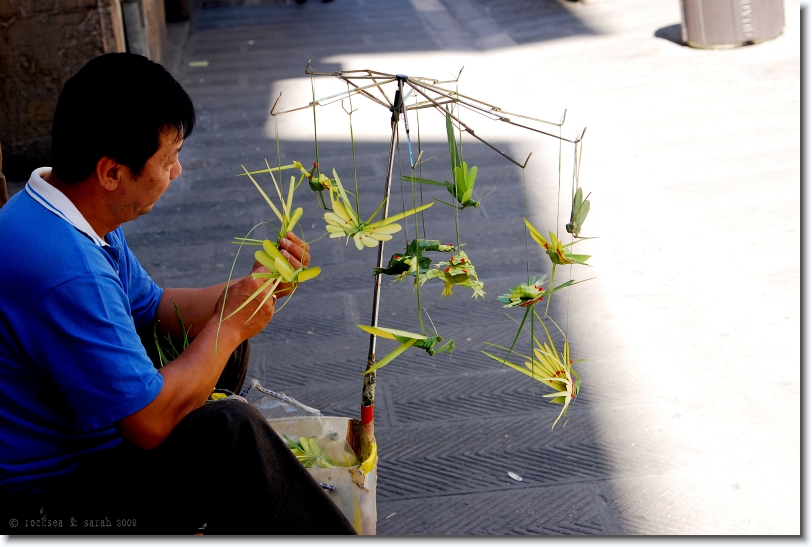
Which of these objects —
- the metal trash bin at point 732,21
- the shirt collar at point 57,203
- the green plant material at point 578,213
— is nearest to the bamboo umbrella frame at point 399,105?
the green plant material at point 578,213

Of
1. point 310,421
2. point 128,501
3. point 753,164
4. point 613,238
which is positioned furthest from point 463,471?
point 753,164

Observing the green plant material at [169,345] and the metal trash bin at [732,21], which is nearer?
the green plant material at [169,345]

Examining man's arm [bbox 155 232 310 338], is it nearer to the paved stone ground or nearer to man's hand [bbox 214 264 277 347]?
man's hand [bbox 214 264 277 347]

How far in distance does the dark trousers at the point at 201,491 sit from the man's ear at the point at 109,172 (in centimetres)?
45

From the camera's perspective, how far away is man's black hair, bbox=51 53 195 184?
5.05 feet

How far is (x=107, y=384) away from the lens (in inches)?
58.3

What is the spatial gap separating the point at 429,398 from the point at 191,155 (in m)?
2.92

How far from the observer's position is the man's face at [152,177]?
160 cm

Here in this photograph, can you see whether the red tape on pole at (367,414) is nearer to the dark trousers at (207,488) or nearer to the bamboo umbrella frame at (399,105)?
the bamboo umbrella frame at (399,105)

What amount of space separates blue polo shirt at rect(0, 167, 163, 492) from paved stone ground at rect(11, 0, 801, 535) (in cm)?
85

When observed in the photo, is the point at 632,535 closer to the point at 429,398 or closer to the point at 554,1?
the point at 429,398

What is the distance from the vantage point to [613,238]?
12.6ft

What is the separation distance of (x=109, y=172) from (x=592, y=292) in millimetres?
2262

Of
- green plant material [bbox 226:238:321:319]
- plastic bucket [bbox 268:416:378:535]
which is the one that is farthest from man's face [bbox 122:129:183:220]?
plastic bucket [bbox 268:416:378:535]
